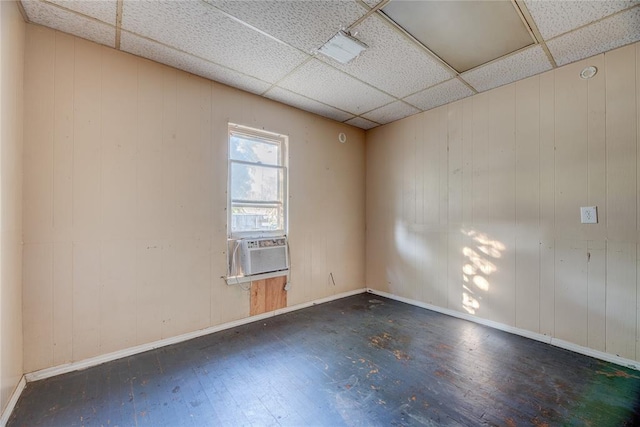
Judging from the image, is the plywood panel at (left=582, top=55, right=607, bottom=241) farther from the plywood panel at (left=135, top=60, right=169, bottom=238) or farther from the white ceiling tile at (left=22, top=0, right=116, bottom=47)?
the white ceiling tile at (left=22, top=0, right=116, bottom=47)

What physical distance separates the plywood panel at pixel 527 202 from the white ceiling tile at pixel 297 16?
6.56 feet

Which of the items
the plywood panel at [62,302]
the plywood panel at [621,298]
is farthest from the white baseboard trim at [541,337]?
the plywood panel at [62,302]

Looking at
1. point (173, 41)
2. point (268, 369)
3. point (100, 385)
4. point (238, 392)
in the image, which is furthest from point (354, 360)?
point (173, 41)

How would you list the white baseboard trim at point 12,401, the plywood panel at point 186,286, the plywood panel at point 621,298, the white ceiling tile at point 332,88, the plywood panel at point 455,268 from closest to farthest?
the white baseboard trim at point 12,401 → the plywood panel at point 621,298 → the plywood panel at point 186,286 → the white ceiling tile at point 332,88 → the plywood panel at point 455,268

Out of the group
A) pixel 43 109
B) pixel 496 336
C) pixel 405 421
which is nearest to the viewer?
pixel 405 421

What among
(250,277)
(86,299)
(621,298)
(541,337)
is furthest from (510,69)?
(86,299)

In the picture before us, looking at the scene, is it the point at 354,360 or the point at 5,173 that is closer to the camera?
Answer: the point at 5,173

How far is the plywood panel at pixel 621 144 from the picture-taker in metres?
2.21

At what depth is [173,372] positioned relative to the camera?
6.91 ft

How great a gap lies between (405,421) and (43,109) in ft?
10.7

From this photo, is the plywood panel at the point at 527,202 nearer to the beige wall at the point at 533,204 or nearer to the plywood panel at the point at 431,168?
the beige wall at the point at 533,204

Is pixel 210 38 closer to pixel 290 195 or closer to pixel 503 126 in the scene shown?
pixel 290 195

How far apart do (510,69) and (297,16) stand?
2060 millimetres

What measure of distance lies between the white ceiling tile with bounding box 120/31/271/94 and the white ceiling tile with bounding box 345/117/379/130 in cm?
147
